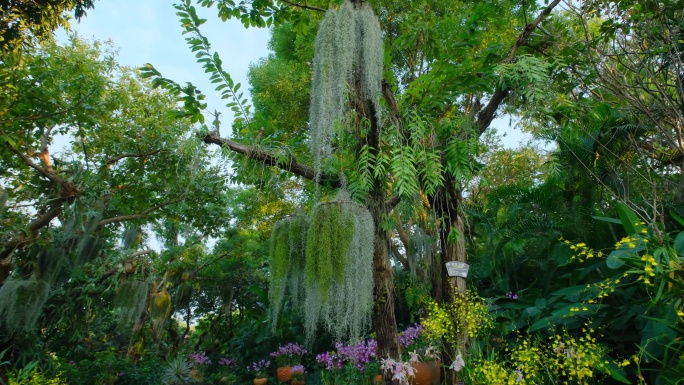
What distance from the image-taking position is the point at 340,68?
2600mm

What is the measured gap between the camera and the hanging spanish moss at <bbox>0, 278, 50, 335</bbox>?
4.91m

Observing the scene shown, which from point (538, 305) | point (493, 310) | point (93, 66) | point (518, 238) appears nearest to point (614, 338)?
point (538, 305)

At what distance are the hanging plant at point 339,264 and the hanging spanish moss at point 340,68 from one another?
41 centimetres

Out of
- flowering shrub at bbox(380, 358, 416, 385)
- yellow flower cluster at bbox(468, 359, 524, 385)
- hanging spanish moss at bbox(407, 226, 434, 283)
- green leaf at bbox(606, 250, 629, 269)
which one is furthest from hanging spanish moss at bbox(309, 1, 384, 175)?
hanging spanish moss at bbox(407, 226, 434, 283)

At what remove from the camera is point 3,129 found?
5.19 metres

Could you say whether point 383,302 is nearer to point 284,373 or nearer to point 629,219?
point 629,219

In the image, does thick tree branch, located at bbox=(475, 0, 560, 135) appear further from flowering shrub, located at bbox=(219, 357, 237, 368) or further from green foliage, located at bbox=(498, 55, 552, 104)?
flowering shrub, located at bbox=(219, 357, 237, 368)

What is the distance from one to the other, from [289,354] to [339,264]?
16.1ft

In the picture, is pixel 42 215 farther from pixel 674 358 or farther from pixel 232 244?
pixel 674 358

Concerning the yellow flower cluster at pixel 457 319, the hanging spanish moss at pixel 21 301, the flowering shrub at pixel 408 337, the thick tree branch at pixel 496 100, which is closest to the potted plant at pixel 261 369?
the flowering shrub at pixel 408 337

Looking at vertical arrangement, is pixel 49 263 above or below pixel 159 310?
above

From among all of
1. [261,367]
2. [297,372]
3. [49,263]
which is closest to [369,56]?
[297,372]

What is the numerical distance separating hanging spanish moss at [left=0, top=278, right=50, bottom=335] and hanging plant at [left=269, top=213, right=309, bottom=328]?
3869mm

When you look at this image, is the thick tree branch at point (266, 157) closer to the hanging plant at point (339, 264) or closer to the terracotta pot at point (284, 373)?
the hanging plant at point (339, 264)
